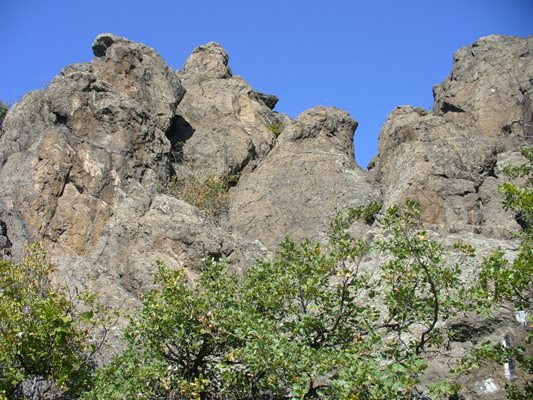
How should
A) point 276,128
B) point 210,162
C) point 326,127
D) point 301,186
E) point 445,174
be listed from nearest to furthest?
point 445,174 < point 301,186 < point 210,162 < point 326,127 < point 276,128

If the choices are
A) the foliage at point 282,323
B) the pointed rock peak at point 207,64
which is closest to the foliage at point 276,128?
the pointed rock peak at point 207,64

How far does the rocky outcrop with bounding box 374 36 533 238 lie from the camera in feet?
98.2

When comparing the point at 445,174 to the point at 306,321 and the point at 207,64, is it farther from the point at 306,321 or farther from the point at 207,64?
the point at 207,64

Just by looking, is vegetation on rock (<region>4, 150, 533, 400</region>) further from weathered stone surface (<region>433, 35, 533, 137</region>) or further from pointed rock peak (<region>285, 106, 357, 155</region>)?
pointed rock peak (<region>285, 106, 357, 155</region>)

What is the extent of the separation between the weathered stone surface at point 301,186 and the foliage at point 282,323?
1903 centimetres

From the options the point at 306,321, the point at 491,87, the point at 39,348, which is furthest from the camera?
the point at 491,87

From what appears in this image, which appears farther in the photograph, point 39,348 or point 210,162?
point 210,162

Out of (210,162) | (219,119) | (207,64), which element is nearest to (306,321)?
(210,162)

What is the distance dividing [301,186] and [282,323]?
23.6 metres

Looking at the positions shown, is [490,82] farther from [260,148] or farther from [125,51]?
[125,51]

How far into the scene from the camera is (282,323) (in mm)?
13773

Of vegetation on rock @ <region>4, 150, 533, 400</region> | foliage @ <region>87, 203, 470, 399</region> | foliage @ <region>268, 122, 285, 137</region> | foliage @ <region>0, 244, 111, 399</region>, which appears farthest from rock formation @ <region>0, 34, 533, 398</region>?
foliage @ <region>87, 203, 470, 399</region>

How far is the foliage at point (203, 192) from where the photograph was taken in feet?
114

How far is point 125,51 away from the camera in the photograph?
132 ft
